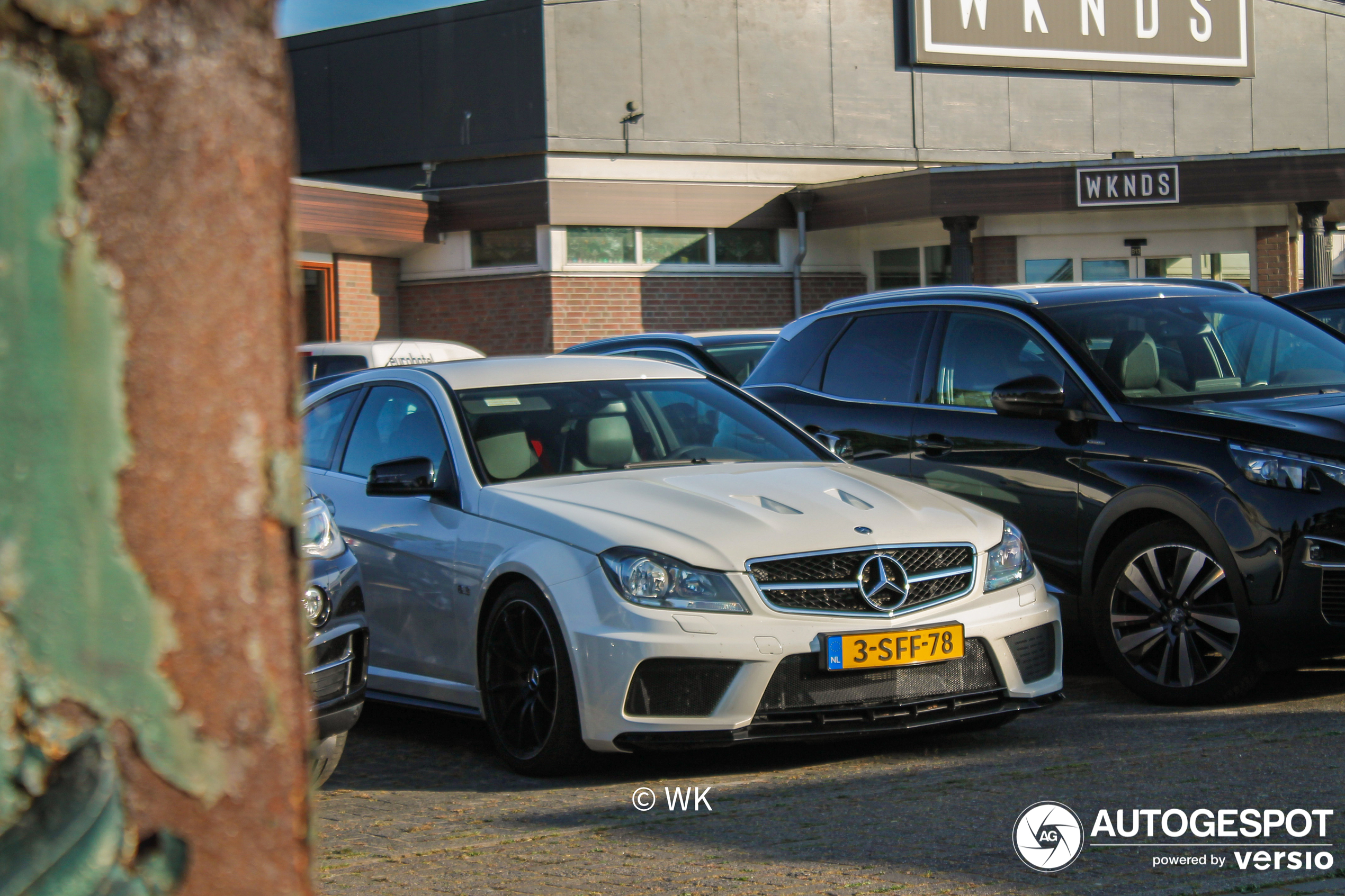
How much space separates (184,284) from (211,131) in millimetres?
121

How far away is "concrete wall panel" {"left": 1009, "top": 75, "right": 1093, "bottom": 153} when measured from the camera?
27.3m

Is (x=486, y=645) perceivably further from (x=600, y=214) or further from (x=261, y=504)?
(x=600, y=214)

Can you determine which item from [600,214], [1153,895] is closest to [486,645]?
[1153,895]

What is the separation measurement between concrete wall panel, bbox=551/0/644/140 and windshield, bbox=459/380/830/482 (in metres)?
17.5

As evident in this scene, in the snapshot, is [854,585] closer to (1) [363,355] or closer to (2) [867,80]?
(1) [363,355]

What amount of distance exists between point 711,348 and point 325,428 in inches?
166

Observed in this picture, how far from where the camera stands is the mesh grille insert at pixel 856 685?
5.16m

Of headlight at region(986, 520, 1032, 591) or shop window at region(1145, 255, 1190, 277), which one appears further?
shop window at region(1145, 255, 1190, 277)

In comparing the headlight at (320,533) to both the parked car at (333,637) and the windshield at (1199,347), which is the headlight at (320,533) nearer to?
the parked car at (333,637)

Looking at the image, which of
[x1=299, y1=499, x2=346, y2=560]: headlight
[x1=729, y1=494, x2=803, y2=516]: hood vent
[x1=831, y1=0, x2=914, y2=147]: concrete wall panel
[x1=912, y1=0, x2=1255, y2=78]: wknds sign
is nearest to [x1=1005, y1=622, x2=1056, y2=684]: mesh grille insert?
[x1=729, y1=494, x2=803, y2=516]: hood vent

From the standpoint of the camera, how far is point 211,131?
3.82ft

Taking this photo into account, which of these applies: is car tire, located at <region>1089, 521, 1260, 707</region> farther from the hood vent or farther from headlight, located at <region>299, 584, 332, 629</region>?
headlight, located at <region>299, 584, 332, 629</region>

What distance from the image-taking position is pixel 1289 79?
29.8 metres

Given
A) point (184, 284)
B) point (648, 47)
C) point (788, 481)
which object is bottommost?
point (788, 481)
